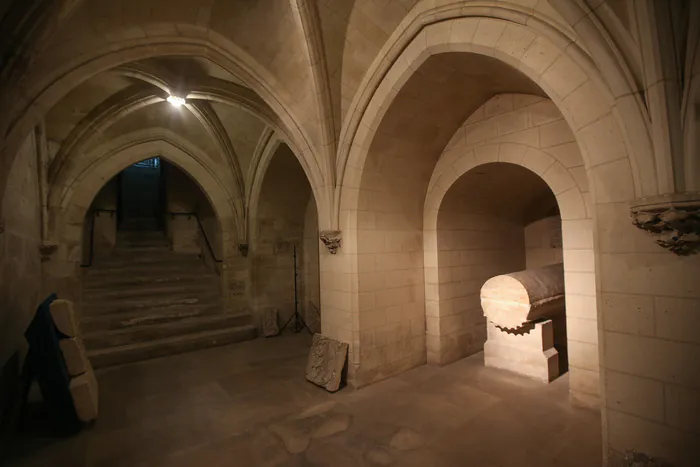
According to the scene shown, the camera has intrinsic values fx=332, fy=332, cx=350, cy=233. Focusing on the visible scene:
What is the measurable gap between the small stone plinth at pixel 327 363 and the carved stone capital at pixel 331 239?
45.5 inches

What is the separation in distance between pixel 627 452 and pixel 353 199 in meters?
3.10

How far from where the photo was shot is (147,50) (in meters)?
3.37

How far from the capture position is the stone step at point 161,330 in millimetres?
5452

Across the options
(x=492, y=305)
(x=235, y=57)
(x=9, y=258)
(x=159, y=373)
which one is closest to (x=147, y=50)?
(x=235, y=57)

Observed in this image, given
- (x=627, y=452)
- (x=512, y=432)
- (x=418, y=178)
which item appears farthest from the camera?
Answer: (x=418, y=178)

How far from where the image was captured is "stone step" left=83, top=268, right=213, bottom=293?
7.15 metres

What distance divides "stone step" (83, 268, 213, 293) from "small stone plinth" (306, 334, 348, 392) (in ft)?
15.7

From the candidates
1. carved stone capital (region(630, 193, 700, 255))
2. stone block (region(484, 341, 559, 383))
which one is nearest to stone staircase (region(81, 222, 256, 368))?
stone block (region(484, 341, 559, 383))

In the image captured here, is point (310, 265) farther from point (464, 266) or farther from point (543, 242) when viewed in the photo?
point (543, 242)

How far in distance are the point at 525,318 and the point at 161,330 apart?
5769mm

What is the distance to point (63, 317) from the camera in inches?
129

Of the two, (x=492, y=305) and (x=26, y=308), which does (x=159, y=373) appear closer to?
(x=26, y=308)

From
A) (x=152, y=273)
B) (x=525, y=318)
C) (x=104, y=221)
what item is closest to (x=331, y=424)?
(x=525, y=318)

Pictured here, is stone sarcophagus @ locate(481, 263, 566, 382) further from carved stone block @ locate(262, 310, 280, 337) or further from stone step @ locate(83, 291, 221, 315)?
stone step @ locate(83, 291, 221, 315)
